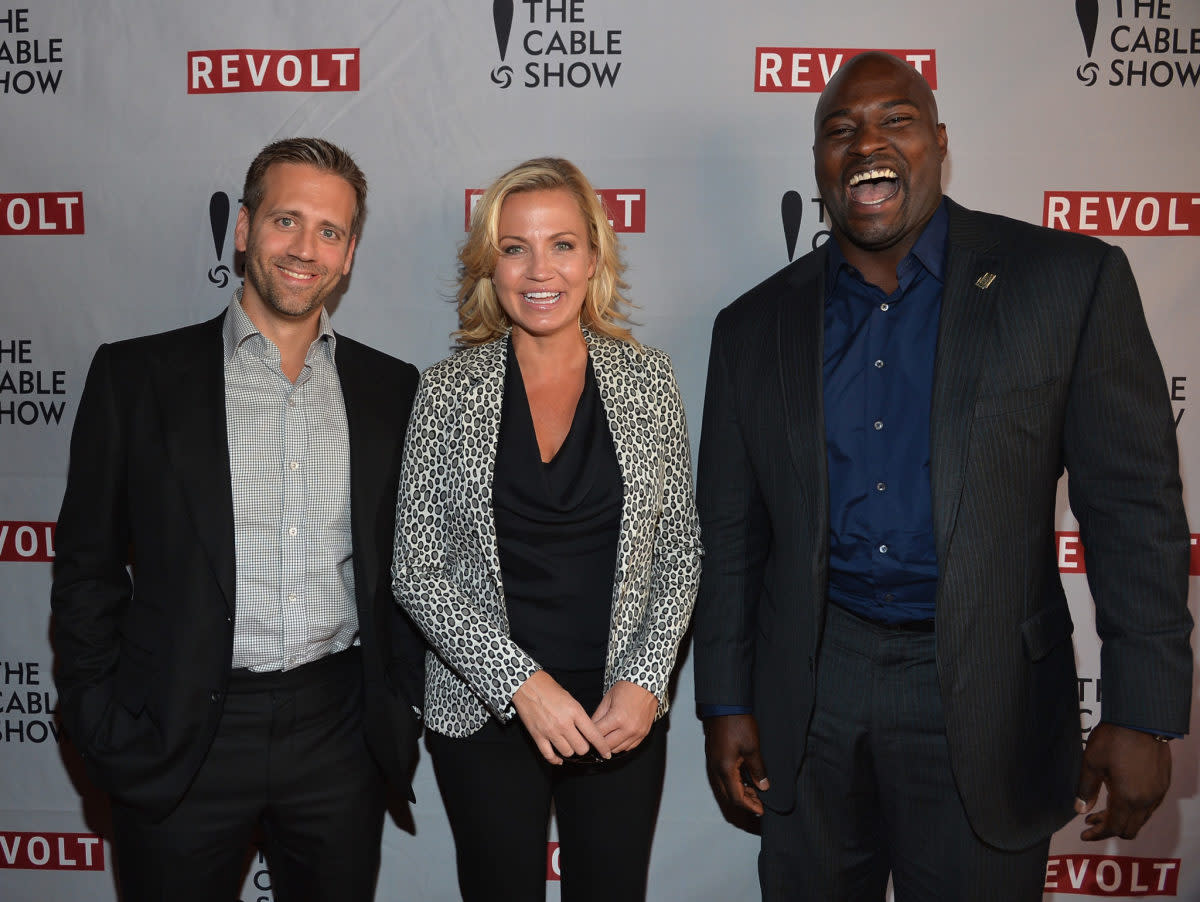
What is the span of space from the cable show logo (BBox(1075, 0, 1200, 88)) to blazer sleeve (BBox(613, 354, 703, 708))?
5.44 feet

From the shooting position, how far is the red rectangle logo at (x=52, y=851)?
9.51ft

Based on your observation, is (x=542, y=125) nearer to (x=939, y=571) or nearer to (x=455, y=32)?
(x=455, y=32)

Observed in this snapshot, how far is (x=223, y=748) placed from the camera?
78.7 inches

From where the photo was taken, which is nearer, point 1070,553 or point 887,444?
point 887,444

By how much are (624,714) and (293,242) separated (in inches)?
50.5

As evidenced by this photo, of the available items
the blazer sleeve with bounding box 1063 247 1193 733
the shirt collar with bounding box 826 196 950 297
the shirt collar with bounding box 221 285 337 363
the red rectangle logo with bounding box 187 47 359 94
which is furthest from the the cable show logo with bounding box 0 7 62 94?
the blazer sleeve with bounding box 1063 247 1193 733

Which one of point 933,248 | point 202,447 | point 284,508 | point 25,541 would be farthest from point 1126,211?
point 25,541

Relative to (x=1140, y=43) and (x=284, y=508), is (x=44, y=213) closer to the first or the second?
(x=284, y=508)

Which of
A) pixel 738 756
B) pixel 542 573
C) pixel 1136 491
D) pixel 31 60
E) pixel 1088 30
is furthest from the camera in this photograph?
pixel 31 60

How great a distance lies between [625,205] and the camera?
270 centimetres

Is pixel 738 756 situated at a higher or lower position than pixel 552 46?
lower

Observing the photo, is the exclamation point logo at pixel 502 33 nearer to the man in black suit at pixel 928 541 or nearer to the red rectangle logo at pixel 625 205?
the red rectangle logo at pixel 625 205

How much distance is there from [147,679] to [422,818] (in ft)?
3.78

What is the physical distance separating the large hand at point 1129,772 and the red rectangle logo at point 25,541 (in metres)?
2.89
